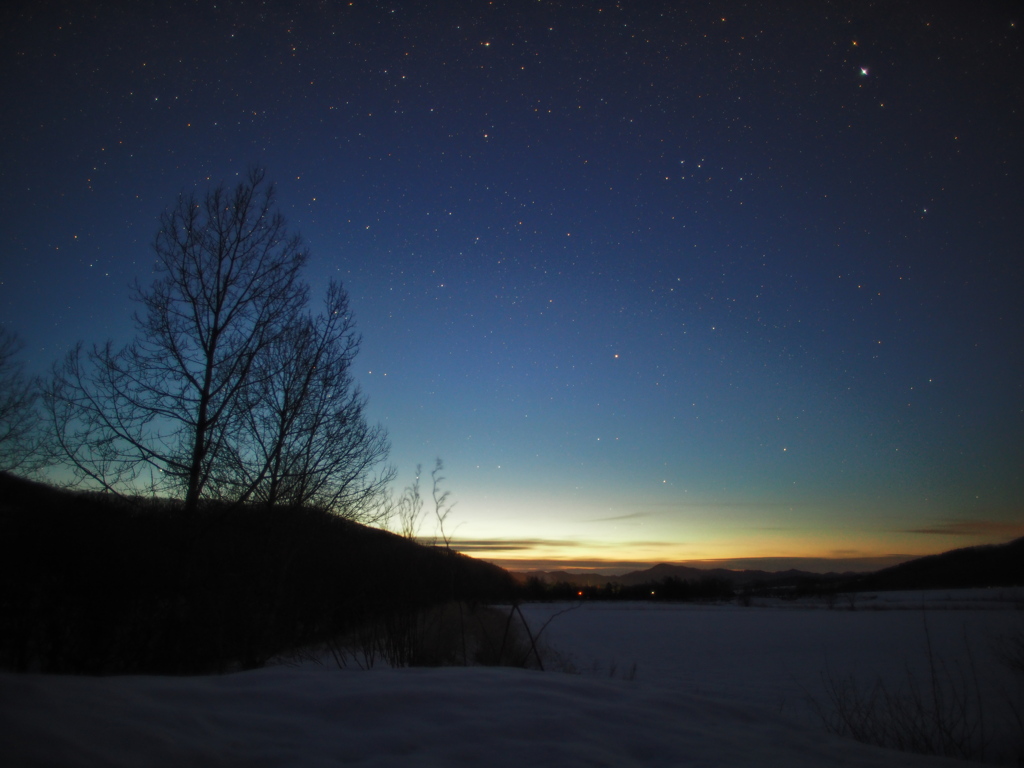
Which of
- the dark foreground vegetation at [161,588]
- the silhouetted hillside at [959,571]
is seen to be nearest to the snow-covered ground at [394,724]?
Result: the dark foreground vegetation at [161,588]

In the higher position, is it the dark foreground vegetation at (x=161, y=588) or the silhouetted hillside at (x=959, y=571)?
the dark foreground vegetation at (x=161, y=588)

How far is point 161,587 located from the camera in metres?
6.49

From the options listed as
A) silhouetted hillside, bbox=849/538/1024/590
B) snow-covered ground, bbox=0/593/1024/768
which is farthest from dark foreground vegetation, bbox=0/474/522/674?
silhouetted hillside, bbox=849/538/1024/590

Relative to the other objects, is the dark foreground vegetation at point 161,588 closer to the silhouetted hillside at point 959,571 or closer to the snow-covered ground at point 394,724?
the snow-covered ground at point 394,724

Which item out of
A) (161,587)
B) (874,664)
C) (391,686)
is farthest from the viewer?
(874,664)

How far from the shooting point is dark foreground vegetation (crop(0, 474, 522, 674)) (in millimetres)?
5527

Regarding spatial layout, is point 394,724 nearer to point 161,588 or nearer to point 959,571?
point 161,588

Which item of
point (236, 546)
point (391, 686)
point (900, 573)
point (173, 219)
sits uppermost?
point (173, 219)

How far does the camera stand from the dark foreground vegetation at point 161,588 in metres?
5.53

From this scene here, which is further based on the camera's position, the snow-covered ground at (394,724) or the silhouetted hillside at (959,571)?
the silhouetted hillside at (959,571)

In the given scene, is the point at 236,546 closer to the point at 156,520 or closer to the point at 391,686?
→ the point at 156,520

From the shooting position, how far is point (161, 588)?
6496 millimetres

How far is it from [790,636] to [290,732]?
3685 cm

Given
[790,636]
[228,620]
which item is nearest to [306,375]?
[228,620]
